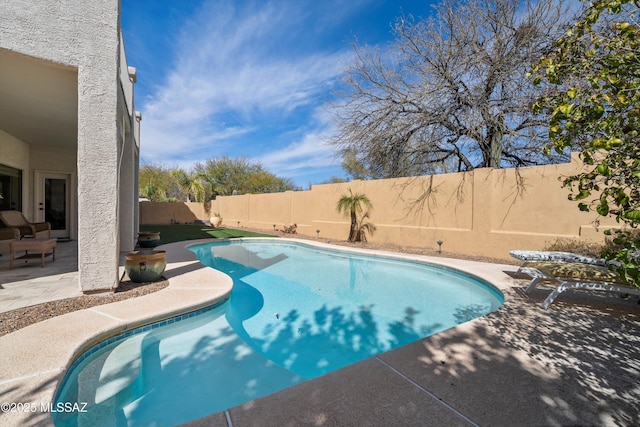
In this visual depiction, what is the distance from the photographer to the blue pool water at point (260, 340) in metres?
2.88

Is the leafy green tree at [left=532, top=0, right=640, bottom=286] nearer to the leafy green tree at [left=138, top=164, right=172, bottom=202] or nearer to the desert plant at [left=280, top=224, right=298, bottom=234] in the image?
the desert plant at [left=280, top=224, right=298, bottom=234]

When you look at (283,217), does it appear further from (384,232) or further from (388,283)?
(388,283)

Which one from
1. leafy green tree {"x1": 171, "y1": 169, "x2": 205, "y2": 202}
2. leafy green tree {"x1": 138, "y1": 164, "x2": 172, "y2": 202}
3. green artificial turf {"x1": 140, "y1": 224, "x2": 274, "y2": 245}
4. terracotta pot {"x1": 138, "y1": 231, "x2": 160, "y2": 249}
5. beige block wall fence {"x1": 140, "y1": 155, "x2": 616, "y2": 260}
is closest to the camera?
beige block wall fence {"x1": 140, "y1": 155, "x2": 616, "y2": 260}

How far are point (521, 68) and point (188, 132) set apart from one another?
22.7 m

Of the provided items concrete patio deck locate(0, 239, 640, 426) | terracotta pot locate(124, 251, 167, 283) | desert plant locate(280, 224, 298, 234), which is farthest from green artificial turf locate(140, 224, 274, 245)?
concrete patio deck locate(0, 239, 640, 426)

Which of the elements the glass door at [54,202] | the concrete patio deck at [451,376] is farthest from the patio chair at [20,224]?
the concrete patio deck at [451,376]

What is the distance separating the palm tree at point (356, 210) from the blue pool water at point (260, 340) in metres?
4.93

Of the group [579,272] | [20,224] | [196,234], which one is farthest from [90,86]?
[196,234]

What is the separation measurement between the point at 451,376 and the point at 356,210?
10.6 m

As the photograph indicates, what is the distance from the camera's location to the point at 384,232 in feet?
40.1

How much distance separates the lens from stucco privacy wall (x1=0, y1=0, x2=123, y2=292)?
162 inches

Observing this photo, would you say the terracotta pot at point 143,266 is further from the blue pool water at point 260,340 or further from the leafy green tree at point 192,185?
the leafy green tree at point 192,185

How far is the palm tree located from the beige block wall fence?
0.31 meters

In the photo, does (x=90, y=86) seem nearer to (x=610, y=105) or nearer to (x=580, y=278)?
(x=610, y=105)
